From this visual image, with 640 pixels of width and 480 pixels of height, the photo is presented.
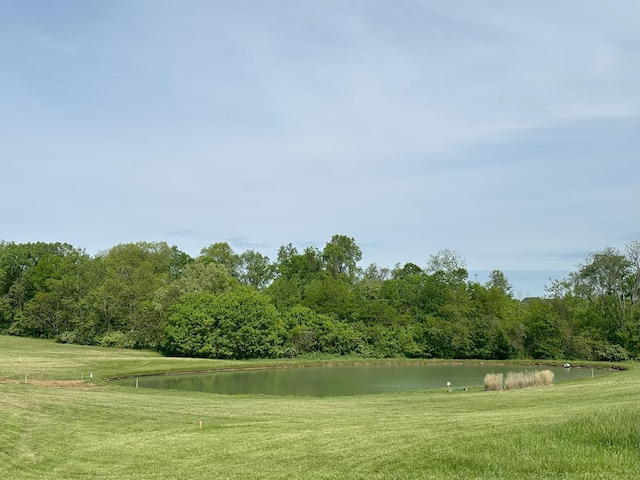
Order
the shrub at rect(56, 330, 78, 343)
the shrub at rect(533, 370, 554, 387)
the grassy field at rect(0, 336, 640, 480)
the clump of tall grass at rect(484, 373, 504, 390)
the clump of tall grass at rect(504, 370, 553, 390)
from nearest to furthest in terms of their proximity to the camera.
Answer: the grassy field at rect(0, 336, 640, 480)
the clump of tall grass at rect(484, 373, 504, 390)
the clump of tall grass at rect(504, 370, 553, 390)
the shrub at rect(533, 370, 554, 387)
the shrub at rect(56, 330, 78, 343)

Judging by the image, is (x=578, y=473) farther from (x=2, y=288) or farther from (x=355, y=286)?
(x=2, y=288)

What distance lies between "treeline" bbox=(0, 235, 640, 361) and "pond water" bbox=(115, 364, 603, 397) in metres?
11.2

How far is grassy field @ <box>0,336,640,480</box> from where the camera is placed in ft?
29.9

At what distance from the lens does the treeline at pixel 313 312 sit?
65.8 metres

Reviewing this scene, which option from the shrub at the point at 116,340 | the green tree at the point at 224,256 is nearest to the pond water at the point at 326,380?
the shrub at the point at 116,340

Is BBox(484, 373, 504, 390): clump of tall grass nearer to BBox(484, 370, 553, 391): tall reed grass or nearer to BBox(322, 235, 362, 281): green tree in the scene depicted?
BBox(484, 370, 553, 391): tall reed grass

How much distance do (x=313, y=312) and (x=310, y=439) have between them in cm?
6039

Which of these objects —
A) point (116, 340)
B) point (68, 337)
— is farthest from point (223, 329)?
point (68, 337)

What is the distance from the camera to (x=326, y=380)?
45.2 metres

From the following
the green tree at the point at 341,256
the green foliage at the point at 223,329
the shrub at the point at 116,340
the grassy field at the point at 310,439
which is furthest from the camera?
the green tree at the point at 341,256

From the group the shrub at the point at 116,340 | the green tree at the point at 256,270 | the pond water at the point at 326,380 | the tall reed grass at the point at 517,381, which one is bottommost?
the pond water at the point at 326,380

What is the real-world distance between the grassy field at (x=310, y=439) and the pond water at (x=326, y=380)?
503 inches

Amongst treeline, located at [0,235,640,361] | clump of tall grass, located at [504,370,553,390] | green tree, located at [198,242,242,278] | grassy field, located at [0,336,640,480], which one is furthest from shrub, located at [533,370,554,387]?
green tree, located at [198,242,242,278]

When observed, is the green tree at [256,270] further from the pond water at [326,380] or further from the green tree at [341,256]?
the pond water at [326,380]
